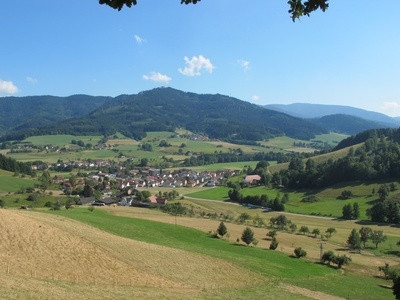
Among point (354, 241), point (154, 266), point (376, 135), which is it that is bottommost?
point (354, 241)

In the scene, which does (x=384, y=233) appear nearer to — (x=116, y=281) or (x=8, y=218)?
(x=116, y=281)

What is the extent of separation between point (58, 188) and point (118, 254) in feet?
235

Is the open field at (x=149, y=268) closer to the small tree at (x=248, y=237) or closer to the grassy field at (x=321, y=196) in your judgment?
the small tree at (x=248, y=237)

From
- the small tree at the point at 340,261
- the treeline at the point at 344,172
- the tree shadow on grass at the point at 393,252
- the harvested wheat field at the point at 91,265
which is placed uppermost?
the treeline at the point at 344,172

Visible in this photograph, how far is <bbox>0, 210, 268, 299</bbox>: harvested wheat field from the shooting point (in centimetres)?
2517

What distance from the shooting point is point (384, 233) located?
64.4 meters

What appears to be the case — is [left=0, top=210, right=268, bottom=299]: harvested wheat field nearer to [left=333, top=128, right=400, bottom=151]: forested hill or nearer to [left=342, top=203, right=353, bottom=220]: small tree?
[left=342, top=203, right=353, bottom=220]: small tree

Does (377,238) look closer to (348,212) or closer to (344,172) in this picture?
(348,212)

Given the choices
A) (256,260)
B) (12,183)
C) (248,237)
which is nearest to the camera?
(256,260)

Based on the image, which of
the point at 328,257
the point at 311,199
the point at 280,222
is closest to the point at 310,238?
the point at 280,222

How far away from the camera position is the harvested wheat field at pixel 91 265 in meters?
25.2

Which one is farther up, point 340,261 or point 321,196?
point 321,196

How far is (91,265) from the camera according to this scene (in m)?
30.6

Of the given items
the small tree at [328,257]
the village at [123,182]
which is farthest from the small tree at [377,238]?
the village at [123,182]
